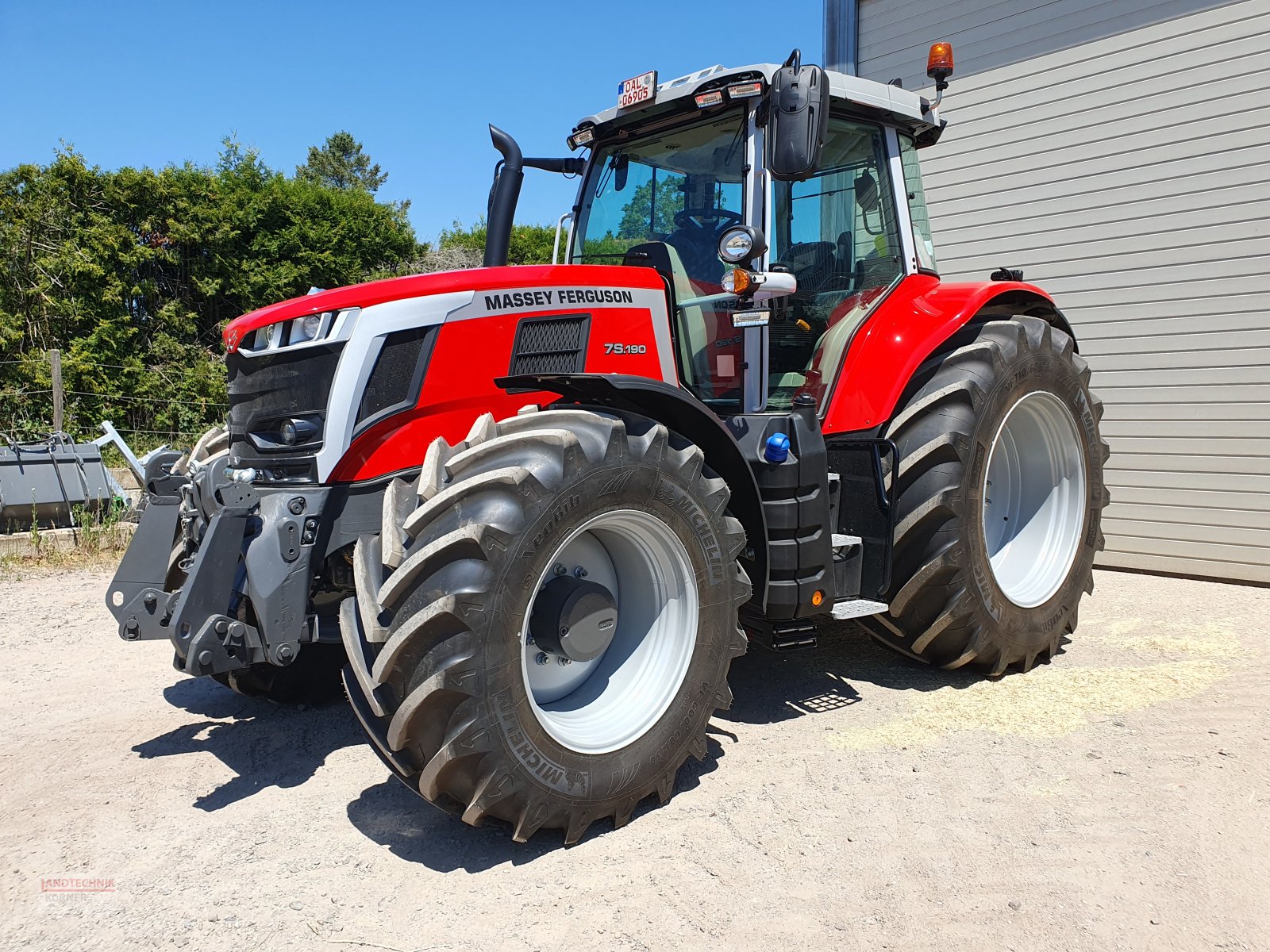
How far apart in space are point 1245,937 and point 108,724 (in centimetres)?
397

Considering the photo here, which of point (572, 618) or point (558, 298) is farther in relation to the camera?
point (558, 298)

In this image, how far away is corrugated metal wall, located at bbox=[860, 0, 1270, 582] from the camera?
19.7 feet

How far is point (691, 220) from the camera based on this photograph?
404 cm

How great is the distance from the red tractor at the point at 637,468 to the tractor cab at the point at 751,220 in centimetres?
1

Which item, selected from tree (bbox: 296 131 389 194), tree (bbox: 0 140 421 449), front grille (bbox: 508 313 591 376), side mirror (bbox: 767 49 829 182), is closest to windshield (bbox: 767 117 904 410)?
side mirror (bbox: 767 49 829 182)

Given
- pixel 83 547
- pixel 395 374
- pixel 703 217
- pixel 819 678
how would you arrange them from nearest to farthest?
pixel 395 374 → pixel 703 217 → pixel 819 678 → pixel 83 547

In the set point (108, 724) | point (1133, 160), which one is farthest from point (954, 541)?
point (1133, 160)

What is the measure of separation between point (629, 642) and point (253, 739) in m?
1.61

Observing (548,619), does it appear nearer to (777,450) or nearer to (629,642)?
(629,642)

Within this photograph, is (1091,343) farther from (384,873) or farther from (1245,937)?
(384,873)

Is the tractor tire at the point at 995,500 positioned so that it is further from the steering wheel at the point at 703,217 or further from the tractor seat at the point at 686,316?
the steering wheel at the point at 703,217

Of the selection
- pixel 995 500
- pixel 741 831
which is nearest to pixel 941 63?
pixel 995 500

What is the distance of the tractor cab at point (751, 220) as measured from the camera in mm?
3789

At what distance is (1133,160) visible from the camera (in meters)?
6.44
